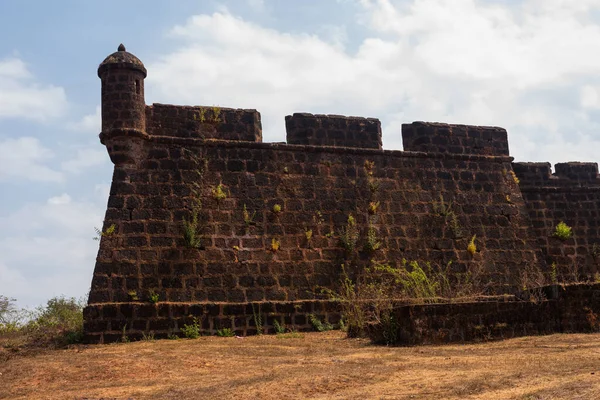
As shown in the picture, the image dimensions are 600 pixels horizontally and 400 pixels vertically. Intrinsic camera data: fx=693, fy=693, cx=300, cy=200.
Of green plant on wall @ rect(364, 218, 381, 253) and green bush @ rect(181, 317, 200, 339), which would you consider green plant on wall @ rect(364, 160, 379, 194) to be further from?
green bush @ rect(181, 317, 200, 339)

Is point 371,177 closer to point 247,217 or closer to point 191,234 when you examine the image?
point 247,217

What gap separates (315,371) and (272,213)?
20.2ft

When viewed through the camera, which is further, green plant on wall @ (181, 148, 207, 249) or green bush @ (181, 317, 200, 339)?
green plant on wall @ (181, 148, 207, 249)

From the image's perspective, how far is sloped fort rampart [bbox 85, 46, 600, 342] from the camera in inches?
466

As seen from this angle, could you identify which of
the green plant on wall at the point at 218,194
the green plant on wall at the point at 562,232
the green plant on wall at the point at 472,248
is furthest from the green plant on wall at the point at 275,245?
the green plant on wall at the point at 562,232

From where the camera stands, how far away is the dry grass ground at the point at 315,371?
5820mm


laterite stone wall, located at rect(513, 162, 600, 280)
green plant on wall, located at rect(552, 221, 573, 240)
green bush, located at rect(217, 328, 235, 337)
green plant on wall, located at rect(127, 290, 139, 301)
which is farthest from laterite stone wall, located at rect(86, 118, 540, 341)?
green plant on wall, located at rect(552, 221, 573, 240)

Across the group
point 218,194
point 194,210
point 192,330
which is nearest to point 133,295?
point 192,330

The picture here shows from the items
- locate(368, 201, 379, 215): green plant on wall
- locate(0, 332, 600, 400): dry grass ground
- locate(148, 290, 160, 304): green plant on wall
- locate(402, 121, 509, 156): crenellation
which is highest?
locate(402, 121, 509, 156): crenellation

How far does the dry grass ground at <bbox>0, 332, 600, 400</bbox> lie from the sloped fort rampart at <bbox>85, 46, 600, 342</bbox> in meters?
1.85

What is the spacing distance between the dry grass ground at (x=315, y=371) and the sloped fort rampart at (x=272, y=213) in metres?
1.85

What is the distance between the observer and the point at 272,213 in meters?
13.0

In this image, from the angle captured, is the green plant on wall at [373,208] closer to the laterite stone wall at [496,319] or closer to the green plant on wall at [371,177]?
the green plant on wall at [371,177]

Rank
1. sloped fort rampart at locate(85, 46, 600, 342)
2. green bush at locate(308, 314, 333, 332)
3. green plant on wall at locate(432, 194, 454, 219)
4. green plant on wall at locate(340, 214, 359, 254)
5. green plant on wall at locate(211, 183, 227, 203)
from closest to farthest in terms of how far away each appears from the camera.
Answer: sloped fort rampart at locate(85, 46, 600, 342), green bush at locate(308, 314, 333, 332), green plant on wall at locate(211, 183, 227, 203), green plant on wall at locate(340, 214, 359, 254), green plant on wall at locate(432, 194, 454, 219)
